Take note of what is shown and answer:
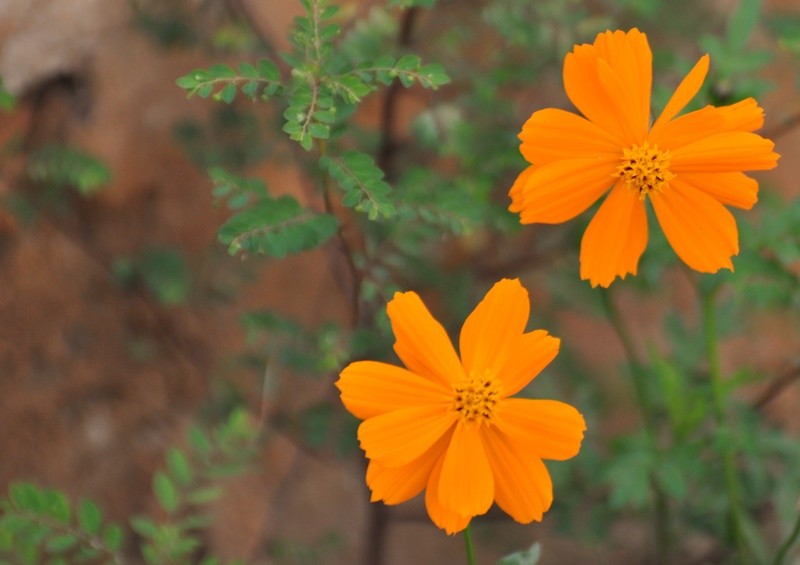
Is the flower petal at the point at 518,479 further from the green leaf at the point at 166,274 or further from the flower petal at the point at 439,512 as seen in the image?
the green leaf at the point at 166,274

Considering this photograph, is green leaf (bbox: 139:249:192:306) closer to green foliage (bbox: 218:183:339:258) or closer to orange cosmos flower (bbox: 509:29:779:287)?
green foliage (bbox: 218:183:339:258)

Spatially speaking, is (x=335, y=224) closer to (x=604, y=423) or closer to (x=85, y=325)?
(x=85, y=325)

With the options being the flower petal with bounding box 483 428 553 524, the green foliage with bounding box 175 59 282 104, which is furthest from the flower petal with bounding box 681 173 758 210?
the green foliage with bounding box 175 59 282 104

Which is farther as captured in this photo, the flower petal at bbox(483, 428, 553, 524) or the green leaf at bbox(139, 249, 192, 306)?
the green leaf at bbox(139, 249, 192, 306)

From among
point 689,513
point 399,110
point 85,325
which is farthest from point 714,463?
point 85,325

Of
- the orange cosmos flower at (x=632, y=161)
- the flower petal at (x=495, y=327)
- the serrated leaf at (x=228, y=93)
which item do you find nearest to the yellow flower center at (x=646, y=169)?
the orange cosmos flower at (x=632, y=161)

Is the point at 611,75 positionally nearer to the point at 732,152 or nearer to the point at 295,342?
the point at 732,152

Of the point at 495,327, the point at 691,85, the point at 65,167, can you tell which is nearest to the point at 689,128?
the point at 691,85
